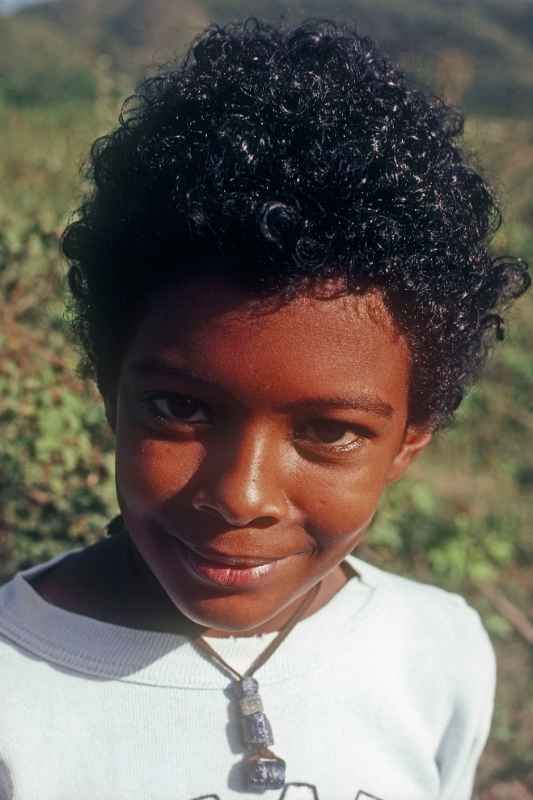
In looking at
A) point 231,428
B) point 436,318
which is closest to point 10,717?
point 231,428

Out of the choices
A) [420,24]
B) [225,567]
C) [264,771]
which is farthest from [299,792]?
[420,24]

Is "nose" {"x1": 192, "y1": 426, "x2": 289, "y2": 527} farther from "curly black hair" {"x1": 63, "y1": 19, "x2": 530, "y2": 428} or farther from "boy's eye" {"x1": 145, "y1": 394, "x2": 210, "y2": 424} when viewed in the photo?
"curly black hair" {"x1": 63, "y1": 19, "x2": 530, "y2": 428}

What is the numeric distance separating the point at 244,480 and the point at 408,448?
48cm

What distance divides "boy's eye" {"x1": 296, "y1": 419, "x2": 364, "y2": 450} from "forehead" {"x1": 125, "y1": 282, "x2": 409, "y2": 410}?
0.07 m

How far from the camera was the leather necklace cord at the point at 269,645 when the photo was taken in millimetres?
1540

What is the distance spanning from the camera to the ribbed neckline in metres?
1.50

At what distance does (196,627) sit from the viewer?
5.14 ft

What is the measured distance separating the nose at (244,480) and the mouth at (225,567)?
0.09m

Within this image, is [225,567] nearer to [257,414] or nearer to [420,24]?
[257,414]

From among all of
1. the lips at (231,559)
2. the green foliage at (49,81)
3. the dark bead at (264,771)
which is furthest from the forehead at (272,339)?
the green foliage at (49,81)

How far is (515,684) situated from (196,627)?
200 centimetres

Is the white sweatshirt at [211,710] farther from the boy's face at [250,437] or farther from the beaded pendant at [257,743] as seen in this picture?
the boy's face at [250,437]

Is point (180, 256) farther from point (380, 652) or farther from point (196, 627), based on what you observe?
point (380, 652)

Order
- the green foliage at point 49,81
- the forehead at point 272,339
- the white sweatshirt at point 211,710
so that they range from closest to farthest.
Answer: the forehead at point 272,339 < the white sweatshirt at point 211,710 < the green foliage at point 49,81
